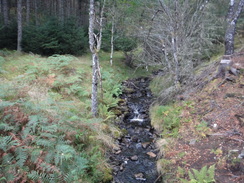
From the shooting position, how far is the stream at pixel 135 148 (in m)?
5.69

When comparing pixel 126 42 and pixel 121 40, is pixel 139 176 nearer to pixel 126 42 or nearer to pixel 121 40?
pixel 126 42

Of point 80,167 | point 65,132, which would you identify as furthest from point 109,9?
point 80,167

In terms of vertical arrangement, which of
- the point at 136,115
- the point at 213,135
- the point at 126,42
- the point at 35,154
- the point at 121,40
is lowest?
the point at 136,115

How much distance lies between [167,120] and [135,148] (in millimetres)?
1789

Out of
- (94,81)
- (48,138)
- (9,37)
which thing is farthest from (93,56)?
(9,37)

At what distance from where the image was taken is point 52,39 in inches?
560

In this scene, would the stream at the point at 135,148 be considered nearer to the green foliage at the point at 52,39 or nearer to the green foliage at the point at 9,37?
the green foliage at the point at 52,39

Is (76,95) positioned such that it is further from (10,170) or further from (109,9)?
(109,9)

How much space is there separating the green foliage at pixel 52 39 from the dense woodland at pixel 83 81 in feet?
0.26

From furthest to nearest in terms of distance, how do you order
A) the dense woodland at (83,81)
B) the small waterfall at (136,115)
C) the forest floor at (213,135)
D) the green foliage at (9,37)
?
the green foliage at (9,37) → the small waterfall at (136,115) → the forest floor at (213,135) → the dense woodland at (83,81)

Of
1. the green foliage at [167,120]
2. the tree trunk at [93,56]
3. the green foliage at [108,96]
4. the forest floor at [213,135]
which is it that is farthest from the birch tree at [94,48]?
the forest floor at [213,135]

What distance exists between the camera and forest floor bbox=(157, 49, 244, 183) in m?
4.86

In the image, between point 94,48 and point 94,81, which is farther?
point 94,81

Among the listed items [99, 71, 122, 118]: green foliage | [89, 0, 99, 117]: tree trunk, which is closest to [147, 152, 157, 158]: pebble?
[99, 71, 122, 118]: green foliage
